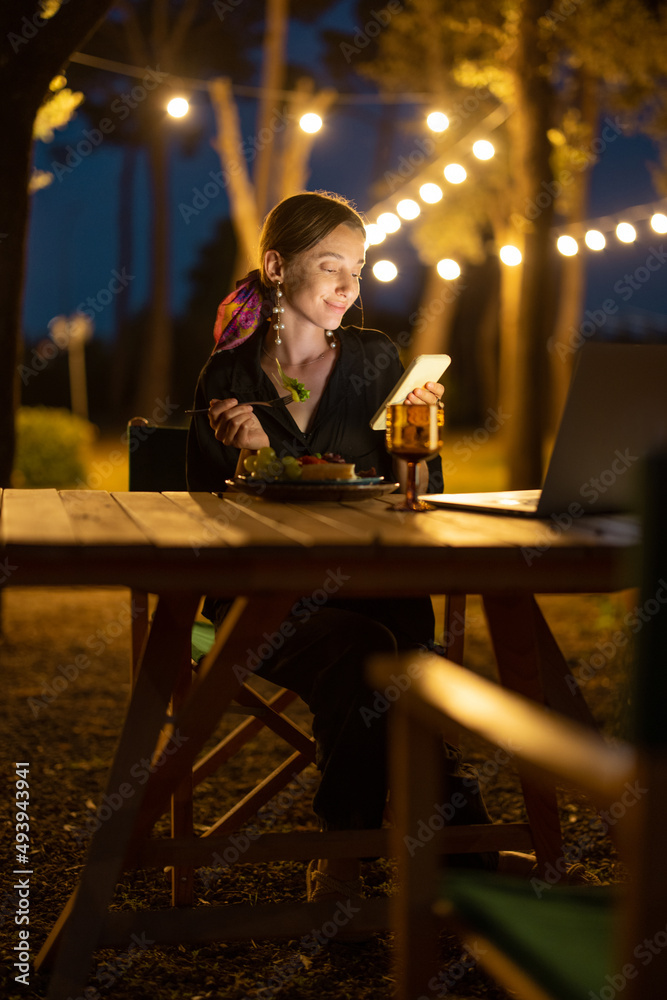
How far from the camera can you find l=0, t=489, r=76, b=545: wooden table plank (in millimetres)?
1339

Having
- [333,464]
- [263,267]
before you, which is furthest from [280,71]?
[333,464]

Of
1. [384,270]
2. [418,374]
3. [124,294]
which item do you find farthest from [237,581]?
[124,294]

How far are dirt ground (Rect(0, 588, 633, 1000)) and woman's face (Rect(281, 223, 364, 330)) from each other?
1293 mm

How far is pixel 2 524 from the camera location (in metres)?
1.48

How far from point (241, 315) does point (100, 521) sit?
125 cm

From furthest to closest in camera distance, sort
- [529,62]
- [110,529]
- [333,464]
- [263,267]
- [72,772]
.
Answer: [529,62]
[72,772]
[263,267]
[333,464]
[110,529]

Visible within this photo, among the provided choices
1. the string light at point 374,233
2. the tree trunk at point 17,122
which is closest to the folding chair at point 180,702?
the string light at point 374,233

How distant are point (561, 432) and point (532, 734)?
74 cm

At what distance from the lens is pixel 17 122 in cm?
402

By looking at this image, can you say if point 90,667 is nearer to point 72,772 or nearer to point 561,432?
point 72,772

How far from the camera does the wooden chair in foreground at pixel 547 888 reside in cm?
87

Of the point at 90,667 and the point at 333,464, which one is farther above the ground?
the point at 333,464

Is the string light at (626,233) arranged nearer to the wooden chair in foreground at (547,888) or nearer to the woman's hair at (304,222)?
the woman's hair at (304,222)

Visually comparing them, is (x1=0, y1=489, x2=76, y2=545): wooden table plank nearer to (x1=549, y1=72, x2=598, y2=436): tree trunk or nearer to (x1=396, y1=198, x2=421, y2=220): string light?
(x1=396, y1=198, x2=421, y2=220): string light
